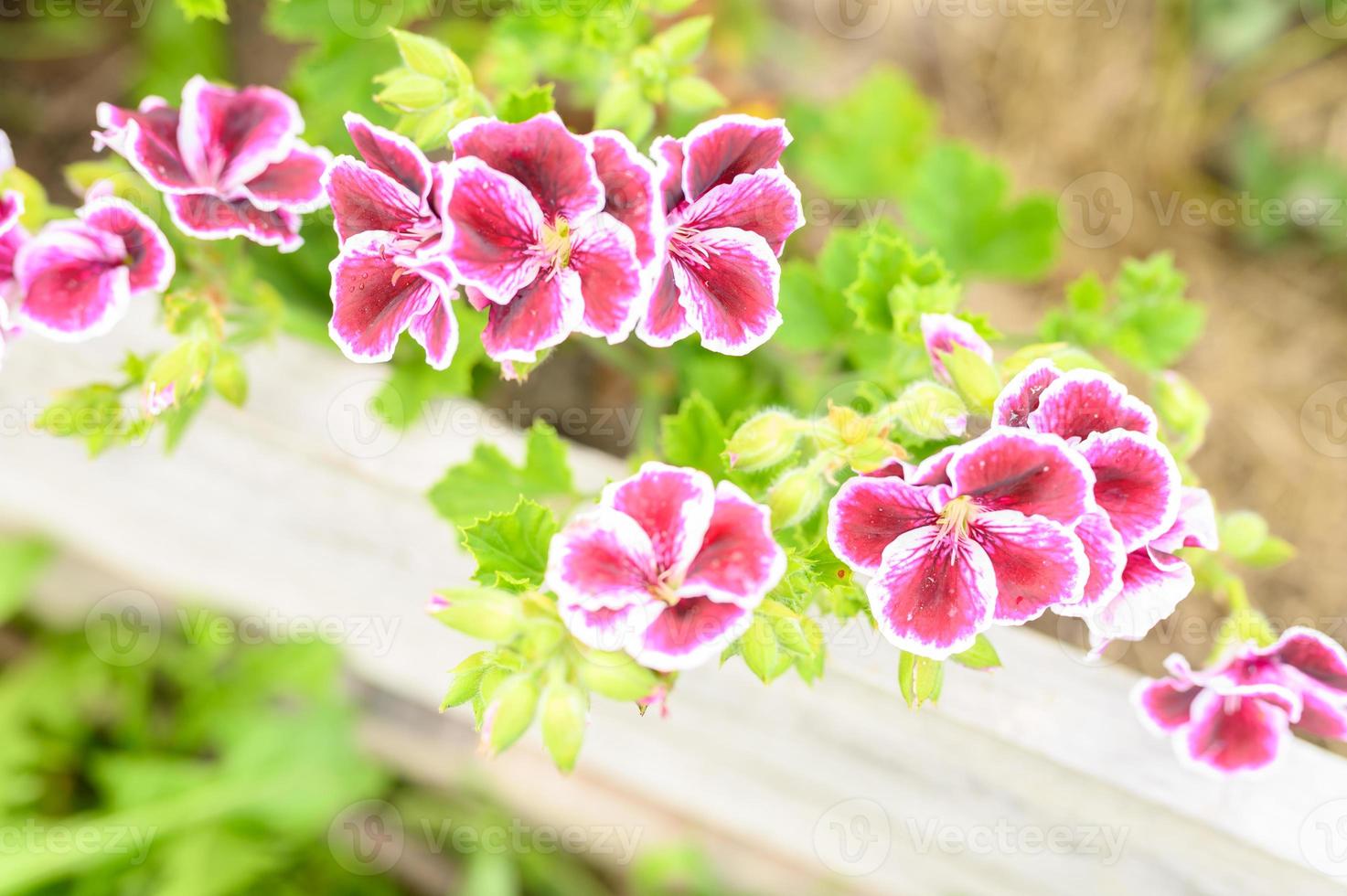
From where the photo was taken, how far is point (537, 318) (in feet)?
3.78

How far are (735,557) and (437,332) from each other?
16.1 inches

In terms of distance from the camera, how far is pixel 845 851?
1920 mm

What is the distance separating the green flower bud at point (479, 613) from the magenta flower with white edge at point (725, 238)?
1.08 ft

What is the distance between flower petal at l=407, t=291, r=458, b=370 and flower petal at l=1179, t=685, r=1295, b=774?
99 cm

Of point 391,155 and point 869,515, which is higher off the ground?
point 391,155
